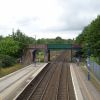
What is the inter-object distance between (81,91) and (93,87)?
4.21 metres

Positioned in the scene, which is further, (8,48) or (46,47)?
(46,47)

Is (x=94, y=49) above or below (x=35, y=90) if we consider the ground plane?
above

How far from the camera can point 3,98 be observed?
108 feet

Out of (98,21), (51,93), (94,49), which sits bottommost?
(51,93)

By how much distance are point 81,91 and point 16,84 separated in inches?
435

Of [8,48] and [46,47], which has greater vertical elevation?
[46,47]

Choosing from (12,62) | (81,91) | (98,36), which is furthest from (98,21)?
(81,91)

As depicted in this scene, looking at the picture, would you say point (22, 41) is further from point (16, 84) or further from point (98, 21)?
point (16, 84)

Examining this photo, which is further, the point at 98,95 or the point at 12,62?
the point at 12,62

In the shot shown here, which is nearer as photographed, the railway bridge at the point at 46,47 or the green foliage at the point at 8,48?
the green foliage at the point at 8,48

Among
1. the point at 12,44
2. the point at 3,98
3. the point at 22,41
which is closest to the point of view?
the point at 3,98

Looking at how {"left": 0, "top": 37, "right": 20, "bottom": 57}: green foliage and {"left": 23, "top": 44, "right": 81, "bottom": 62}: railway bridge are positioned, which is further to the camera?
{"left": 23, "top": 44, "right": 81, "bottom": 62}: railway bridge

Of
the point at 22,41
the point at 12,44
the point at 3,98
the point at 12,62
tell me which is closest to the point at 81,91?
the point at 3,98

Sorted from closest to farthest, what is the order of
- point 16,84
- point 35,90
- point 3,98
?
1. point 3,98
2. point 35,90
3. point 16,84
